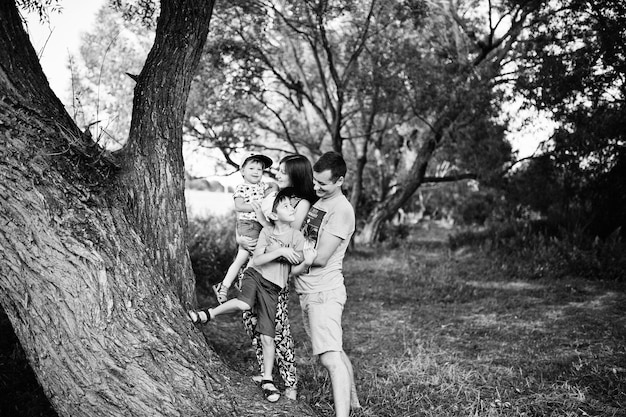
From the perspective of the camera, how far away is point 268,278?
13.2ft

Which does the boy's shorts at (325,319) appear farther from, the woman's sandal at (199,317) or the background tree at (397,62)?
the background tree at (397,62)

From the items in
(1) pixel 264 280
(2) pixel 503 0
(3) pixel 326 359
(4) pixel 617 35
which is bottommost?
(3) pixel 326 359

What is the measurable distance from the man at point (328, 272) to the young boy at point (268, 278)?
0.14m

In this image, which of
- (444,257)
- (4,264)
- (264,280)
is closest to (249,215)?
(264,280)

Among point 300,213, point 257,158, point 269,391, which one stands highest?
point 257,158

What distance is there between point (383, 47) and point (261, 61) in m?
2.86

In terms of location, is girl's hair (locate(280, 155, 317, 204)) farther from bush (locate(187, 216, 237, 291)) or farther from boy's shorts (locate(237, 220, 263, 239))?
bush (locate(187, 216, 237, 291))

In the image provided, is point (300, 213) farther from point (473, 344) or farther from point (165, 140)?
point (473, 344)

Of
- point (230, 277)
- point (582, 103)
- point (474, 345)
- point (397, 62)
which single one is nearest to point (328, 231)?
point (230, 277)

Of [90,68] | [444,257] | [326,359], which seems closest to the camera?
[326,359]

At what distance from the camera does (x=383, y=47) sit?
12922 mm

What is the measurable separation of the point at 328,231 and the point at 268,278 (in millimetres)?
573

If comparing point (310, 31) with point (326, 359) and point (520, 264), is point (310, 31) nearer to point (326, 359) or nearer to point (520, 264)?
point (520, 264)

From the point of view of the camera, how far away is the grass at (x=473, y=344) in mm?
4555
